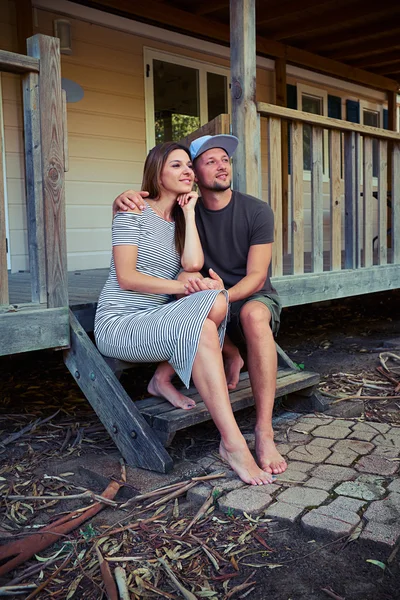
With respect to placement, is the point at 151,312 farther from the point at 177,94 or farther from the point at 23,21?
the point at 177,94

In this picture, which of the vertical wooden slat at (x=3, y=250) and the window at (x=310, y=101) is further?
the window at (x=310, y=101)

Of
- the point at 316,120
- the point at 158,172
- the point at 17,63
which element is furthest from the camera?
the point at 316,120

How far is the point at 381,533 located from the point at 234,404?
1135mm

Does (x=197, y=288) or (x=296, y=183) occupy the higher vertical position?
(x=296, y=183)

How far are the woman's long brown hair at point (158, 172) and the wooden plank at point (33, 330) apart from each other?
675 millimetres

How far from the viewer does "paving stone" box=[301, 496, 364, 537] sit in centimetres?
212

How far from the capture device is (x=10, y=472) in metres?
2.79

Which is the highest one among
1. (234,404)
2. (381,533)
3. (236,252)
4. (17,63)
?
(17,63)

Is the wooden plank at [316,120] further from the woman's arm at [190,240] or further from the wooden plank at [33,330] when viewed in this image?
the wooden plank at [33,330]

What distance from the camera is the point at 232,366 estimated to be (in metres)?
3.37

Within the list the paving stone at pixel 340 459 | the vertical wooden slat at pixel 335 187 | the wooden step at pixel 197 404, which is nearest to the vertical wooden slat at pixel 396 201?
the vertical wooden slat at pixel 335 187

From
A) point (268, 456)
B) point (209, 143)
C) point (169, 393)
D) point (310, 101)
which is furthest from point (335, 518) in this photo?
point (310, 101)

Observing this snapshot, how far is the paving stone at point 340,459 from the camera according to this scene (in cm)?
273

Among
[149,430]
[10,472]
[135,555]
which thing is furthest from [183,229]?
[135,555]
